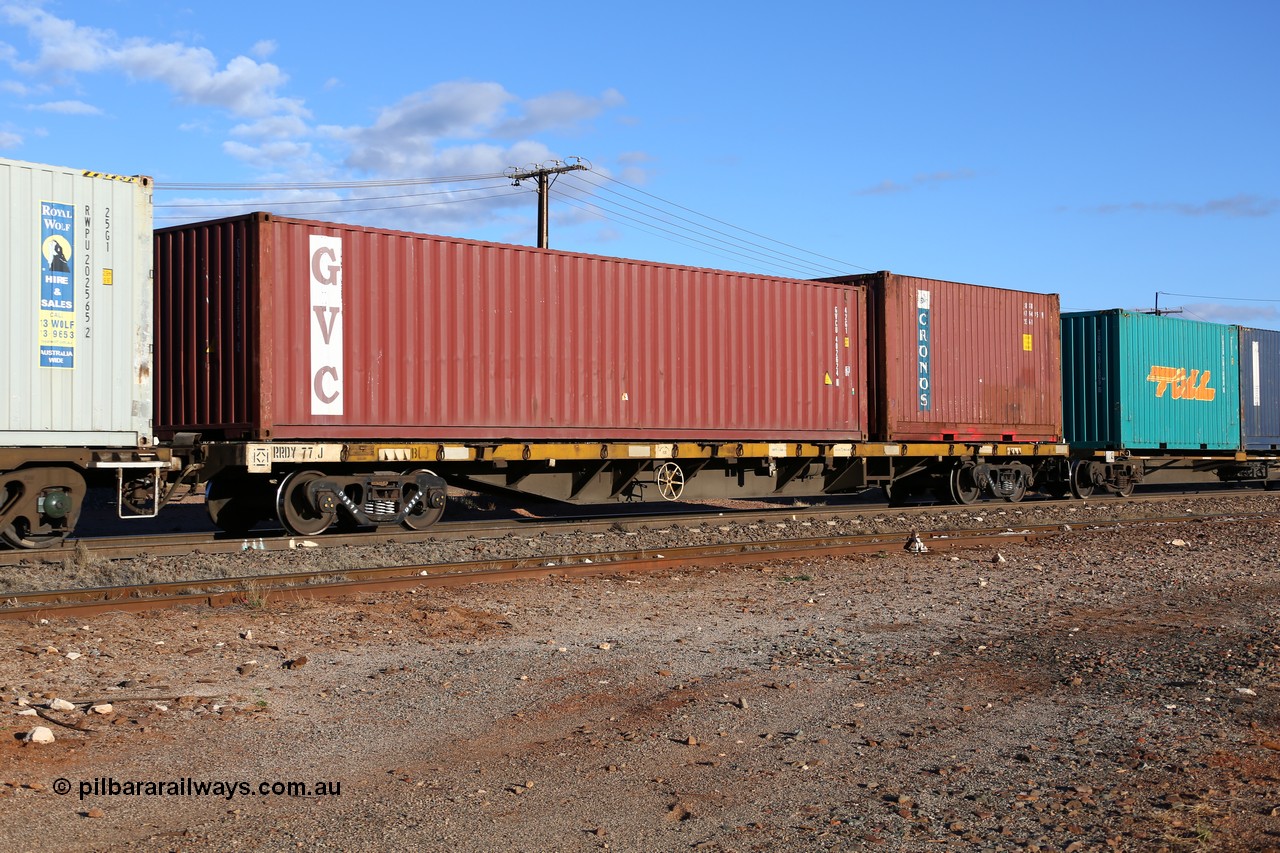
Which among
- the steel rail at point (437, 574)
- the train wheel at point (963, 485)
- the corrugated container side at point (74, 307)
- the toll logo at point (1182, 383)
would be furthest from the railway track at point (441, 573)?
the toll logo at point (1182, 383)

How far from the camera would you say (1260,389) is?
1051 inches

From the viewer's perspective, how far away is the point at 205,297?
12.6 m

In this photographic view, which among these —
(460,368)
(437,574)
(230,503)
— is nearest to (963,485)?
(460,368)

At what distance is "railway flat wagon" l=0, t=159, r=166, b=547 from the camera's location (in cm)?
1021

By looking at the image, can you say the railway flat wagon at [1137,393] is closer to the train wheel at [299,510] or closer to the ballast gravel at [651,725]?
the ballast gravel at [651,725]

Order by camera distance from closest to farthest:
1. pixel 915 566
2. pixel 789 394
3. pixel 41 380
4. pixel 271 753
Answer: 1. pixel 271 753
2. pixel 41 380
3. pixel 915 566
4. pixel 789 394

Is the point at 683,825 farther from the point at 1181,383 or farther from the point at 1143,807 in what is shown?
the point at 1181,383

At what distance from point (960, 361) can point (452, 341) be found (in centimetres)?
955

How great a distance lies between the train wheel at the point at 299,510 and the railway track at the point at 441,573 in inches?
68.4

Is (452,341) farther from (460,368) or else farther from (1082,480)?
(1082,480)

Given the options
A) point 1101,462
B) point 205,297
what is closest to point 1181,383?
point 1101,462

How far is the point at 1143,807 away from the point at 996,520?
13484mm

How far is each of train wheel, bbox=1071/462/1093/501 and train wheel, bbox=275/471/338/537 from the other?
15.5m

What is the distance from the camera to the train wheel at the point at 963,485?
19.8 m
